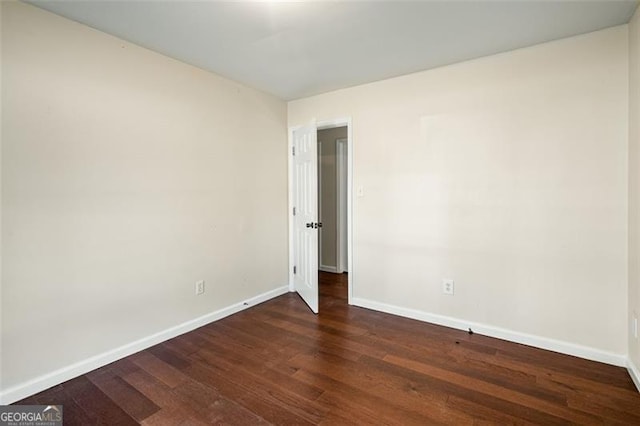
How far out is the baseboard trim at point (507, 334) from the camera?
228cm

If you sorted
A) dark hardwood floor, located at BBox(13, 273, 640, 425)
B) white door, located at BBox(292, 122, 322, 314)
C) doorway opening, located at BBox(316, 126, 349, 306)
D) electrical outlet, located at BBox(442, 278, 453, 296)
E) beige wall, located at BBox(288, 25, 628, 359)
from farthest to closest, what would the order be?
doorway opening, located at BBox(316, 126, 349, 306), white door, located at BBox(292, 122, 322, 314), electrical outlet, located at BBox(442, 278, 453, 296), beige wall, located at BBox(288, 25, 628, 359), dark hardwood floor, located at BBox(13, 273, 640, 425)

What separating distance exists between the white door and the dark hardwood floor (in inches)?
29.3

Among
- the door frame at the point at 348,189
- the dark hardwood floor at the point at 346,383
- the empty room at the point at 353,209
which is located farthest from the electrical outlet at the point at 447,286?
the door frame at the point at 348,189

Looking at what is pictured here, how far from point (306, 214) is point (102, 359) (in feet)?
7.15

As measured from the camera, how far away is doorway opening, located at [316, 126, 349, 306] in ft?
16.0

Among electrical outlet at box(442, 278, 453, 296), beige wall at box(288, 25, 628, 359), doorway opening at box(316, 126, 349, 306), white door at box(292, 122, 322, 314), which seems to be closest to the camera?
beige wall at box(288, 25, 628, 359)

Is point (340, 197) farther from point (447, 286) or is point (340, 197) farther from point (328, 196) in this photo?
point (447, 286)

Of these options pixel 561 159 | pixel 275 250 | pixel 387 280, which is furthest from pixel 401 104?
pixel 275 250

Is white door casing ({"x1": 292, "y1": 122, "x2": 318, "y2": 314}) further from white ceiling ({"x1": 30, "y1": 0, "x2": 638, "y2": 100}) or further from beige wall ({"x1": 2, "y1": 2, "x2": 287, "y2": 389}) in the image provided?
white ceiling ({"x1": 30, "y1": 0, "x2": 638, "y2": 100})

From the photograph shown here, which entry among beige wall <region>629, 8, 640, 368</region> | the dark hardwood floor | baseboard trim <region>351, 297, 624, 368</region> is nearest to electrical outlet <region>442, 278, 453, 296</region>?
baseboard trim <region>351, 297, 624, 368</region>

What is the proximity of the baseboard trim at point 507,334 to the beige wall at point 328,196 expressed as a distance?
169cm

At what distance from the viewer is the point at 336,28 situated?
2164mm

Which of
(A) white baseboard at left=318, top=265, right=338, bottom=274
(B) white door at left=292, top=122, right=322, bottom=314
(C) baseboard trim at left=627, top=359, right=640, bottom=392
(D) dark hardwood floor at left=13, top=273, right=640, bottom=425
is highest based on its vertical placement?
(B) white door at left=292, top=122, right=322, bottom=314

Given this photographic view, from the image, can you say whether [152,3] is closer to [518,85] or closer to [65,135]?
[65,135]
